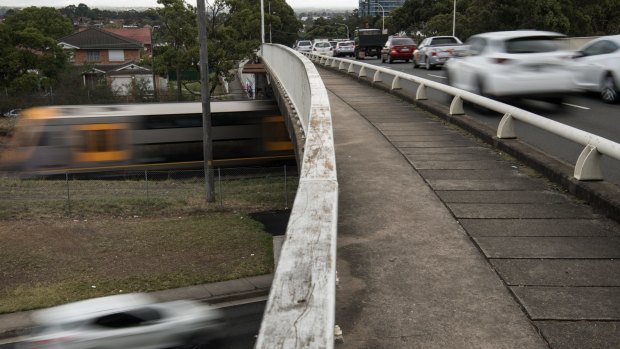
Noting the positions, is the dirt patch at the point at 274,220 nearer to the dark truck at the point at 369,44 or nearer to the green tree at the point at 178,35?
the dark truck at the point at 369,44

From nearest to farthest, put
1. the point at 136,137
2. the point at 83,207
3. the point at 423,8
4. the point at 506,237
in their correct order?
the point at 506,237, the point at 83,207, the point at 136,137, the point at 423,8

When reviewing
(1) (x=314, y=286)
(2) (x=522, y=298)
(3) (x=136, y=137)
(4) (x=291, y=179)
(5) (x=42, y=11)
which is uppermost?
(5) (x=42, y=11)

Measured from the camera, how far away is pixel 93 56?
3250 inches

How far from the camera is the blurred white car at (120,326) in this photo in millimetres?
8523

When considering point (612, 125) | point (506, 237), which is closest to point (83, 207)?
point (612, 125)

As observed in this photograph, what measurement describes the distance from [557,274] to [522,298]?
23.5 inches

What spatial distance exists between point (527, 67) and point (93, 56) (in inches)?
3109

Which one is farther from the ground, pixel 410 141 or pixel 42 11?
pixel 42 11

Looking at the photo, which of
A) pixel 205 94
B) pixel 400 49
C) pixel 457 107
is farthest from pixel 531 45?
pixel 400 49

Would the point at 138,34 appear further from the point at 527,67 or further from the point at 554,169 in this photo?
the point at 554,169

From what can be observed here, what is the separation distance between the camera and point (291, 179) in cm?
2836

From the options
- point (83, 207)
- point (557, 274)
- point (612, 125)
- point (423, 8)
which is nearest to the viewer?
point (557, 274)

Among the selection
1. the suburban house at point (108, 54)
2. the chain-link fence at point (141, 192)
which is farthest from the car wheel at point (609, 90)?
the suburban house at point (108, 54)

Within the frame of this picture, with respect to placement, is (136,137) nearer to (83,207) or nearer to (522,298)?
(83,207)
